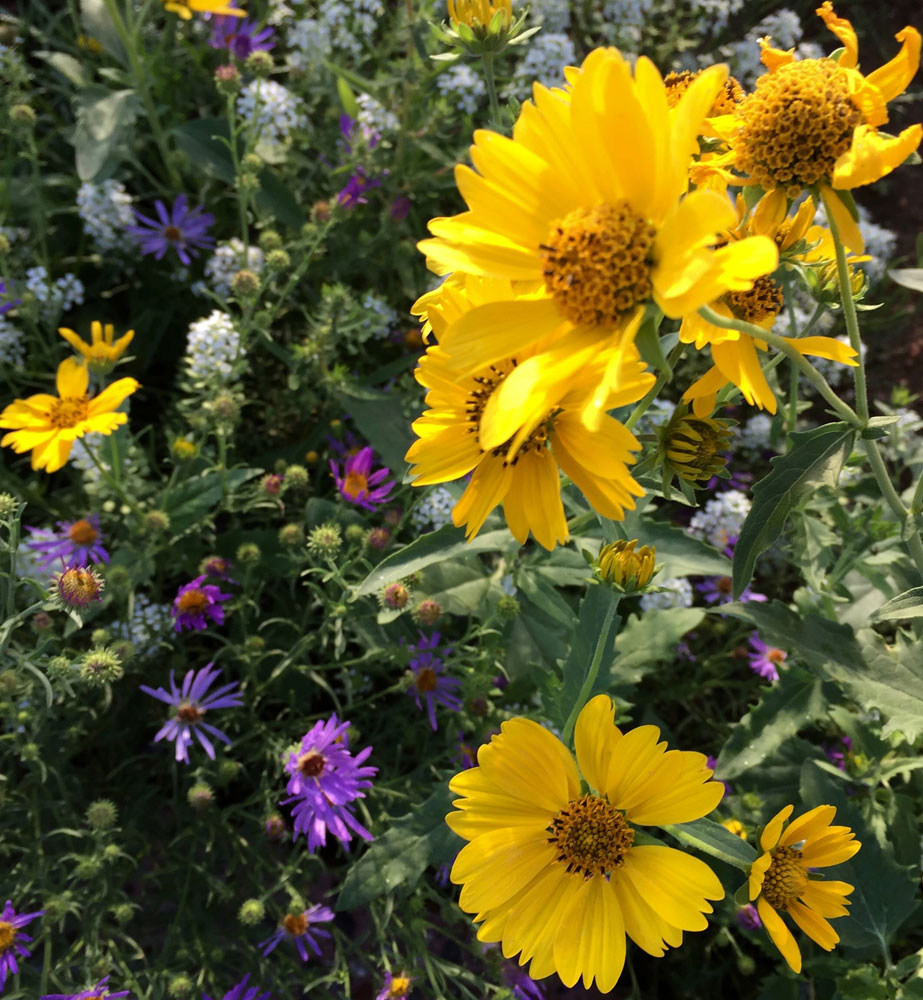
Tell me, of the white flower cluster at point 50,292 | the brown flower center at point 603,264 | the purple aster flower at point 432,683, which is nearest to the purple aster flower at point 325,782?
the purple aster flower at point 432,683

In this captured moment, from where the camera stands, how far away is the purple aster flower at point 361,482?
2350mm

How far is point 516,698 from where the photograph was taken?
7.75ft

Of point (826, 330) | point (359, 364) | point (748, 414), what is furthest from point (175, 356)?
point (826, 330)

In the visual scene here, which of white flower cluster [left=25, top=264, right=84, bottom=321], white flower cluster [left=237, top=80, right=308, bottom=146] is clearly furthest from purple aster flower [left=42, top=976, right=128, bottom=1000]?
white flower cluster [left=237, top=80, right=308, bottom=146]

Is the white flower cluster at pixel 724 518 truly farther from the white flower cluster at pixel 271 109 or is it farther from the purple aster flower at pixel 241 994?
the white flower cluster at pixel 271 109

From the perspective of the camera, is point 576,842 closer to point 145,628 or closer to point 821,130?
point 821,130

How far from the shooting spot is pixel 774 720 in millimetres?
2096

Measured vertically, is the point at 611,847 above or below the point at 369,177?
below

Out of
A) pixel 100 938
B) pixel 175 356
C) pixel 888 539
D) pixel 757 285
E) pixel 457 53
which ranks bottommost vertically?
pixel 100 938

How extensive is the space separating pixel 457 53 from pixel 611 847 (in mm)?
1602

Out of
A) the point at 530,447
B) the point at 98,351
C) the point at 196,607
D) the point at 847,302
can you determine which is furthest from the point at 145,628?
the point at 847,302

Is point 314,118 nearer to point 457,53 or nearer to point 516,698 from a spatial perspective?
point 457,53

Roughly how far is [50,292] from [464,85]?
152cm

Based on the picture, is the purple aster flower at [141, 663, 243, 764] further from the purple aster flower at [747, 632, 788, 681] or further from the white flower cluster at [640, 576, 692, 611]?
the purple aster flower at [747, 632, 788, 681]
